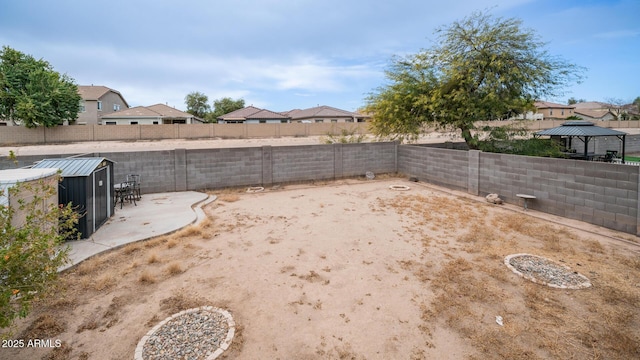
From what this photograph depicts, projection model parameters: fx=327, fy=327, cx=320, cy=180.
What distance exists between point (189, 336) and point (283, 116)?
40237 millimetres

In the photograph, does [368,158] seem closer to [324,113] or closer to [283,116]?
[283,116]

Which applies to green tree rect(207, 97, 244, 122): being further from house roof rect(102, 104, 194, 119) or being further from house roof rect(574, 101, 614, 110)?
house roof rect(574, 101, 614, 110)

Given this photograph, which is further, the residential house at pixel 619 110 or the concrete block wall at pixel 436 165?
the residential house at pixel 619 110

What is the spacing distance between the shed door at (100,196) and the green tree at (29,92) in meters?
23.8

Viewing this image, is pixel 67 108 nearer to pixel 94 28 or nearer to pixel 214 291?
pixel 94 28

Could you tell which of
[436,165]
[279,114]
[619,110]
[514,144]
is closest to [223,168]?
[436,165]

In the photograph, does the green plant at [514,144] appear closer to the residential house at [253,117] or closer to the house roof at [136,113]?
the residential house at [253,117]

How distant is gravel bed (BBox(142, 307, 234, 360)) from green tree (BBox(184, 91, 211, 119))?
54.5 meters

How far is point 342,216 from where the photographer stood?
28.1 ft

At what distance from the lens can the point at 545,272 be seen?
200 inches

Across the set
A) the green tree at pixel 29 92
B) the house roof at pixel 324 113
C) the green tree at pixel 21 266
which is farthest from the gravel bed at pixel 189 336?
the house roof at pixel 324 113

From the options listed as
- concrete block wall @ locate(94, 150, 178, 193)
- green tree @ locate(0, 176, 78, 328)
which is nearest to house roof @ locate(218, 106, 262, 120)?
concrete block wall @ locate(94, 150, 178, 193)

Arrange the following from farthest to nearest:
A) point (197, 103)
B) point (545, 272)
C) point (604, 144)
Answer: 1. point (197, 103)
2. point (604, 144)
3. point (545, 272)

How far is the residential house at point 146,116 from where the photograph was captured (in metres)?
34.7
